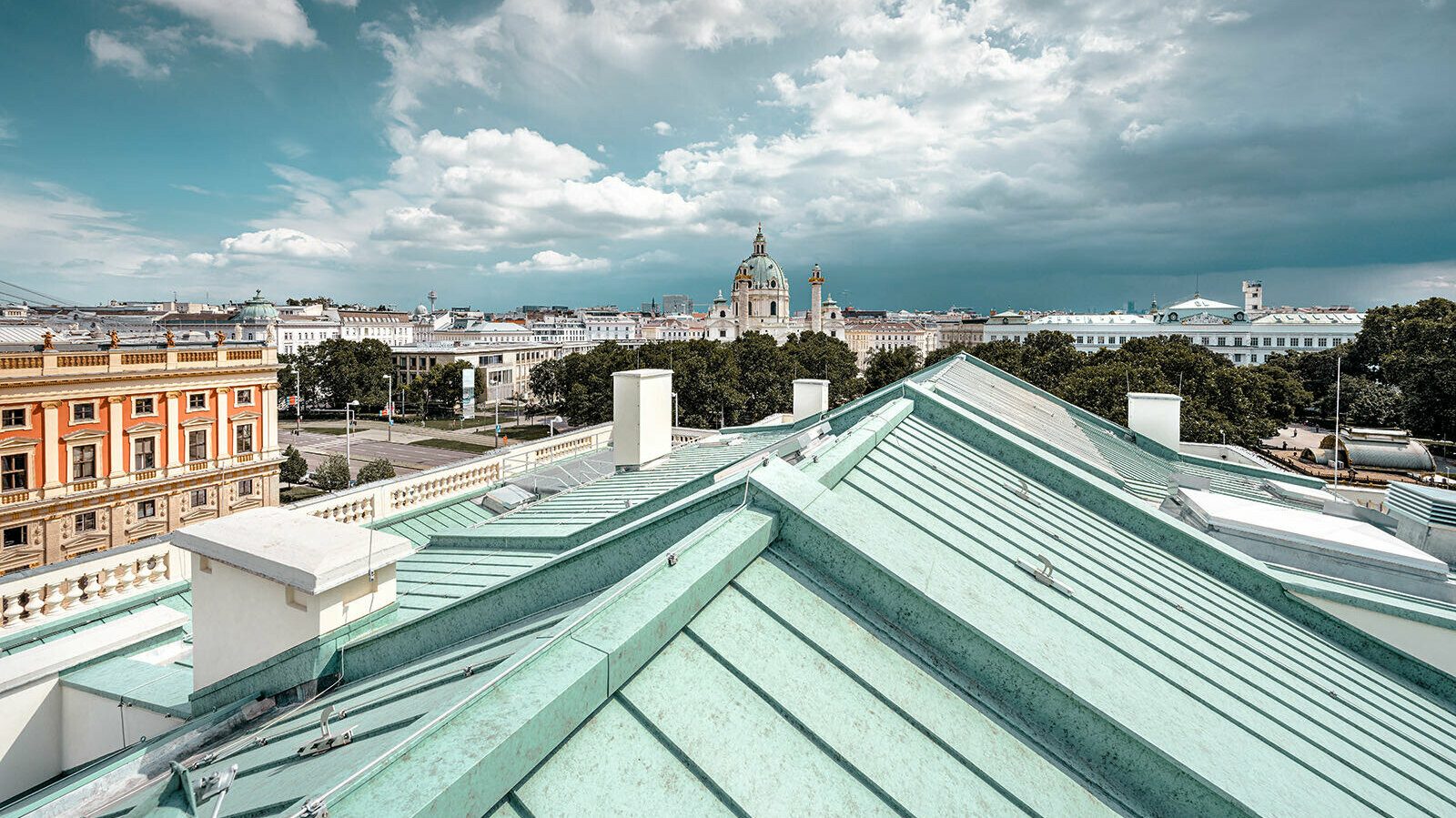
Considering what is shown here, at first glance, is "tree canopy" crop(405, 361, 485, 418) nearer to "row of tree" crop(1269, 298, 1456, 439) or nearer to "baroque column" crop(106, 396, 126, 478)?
"baroque column" crop(106, 396, 126, 478)

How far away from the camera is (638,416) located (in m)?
13.7

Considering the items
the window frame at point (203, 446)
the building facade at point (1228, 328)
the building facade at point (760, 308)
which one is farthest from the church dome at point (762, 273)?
the window frame at point (203, 446)

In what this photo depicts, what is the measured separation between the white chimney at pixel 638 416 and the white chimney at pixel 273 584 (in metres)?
8.72

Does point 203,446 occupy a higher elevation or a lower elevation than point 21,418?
lower

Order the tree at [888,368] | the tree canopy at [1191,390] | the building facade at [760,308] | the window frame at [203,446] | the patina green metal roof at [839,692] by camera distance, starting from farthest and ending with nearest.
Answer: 1. the building facade at [760,308]
2. the tree at [888,368]
3. the tree canopy at [1191,390]
4. the window frame at [203,446]
5. the patina green metal roof at [839,692]

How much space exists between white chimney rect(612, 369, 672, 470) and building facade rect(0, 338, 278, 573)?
1185 inches

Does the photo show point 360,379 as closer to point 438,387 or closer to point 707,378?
point 438,387

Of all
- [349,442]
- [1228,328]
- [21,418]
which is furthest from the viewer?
[1228,328]

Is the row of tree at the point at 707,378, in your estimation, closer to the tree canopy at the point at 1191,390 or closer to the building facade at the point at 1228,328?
the tree canopy at the point at 1191,390

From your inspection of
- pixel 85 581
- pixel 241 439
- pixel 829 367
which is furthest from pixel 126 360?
pixel 829 367

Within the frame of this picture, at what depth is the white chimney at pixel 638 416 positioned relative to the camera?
45.0 feet

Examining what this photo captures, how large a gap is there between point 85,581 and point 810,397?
584 inches

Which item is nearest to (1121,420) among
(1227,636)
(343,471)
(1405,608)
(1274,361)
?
(1405,608)

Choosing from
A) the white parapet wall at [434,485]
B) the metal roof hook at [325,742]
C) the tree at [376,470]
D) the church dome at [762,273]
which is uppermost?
the church dome at [762,273]
